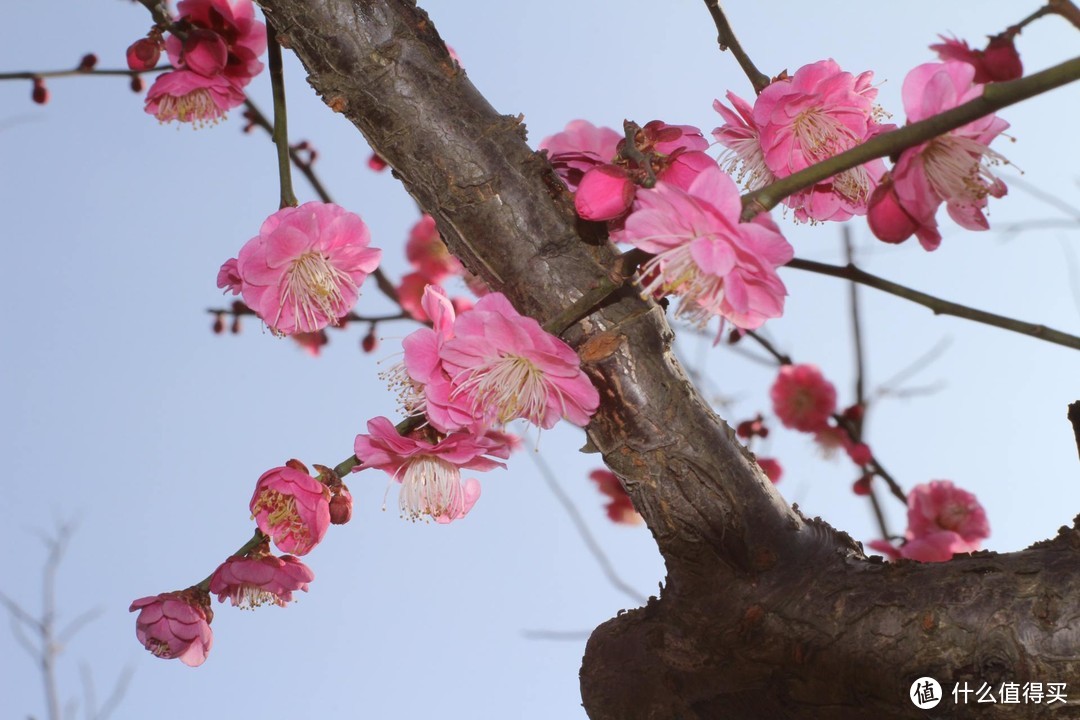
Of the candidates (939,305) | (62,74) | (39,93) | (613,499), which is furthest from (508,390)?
(613,499)

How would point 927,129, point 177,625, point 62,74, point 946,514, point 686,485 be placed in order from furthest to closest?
point 946,514 < point 62,74 < point 177,625 < point 686,485 < point 927,129

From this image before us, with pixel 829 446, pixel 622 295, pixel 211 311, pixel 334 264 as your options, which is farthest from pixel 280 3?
pixel 829 446

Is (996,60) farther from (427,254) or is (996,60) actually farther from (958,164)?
(427,254)

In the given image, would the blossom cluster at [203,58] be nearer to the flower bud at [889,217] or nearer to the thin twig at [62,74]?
the thin twig at [62,74]

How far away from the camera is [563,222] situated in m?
0.99

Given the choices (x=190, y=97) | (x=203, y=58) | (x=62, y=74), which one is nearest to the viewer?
(x=203, y=58)

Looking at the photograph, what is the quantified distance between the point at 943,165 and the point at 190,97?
1.13 m

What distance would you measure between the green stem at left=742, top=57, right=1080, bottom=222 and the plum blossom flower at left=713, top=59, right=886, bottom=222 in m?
0.38

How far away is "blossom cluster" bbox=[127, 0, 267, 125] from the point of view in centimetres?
133

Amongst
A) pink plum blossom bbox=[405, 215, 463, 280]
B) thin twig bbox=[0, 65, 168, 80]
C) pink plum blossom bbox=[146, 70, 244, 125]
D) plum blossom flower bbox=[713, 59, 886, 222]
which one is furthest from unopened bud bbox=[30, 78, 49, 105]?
plum blossom flower bbox=[713, 59, 886, 222]

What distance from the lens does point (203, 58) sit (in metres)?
1.33

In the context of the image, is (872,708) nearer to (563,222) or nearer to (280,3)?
(563,222)

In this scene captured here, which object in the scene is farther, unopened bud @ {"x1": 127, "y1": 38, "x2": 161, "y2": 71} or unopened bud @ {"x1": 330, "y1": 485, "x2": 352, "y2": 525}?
unopened bud @ {"x1": 127, "y1": 38, "x2": 161, "y2": 71}

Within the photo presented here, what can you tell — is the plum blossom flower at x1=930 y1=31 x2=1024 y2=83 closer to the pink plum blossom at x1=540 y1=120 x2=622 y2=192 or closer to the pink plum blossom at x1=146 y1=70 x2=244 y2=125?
the pink plum blossom at x1=540 y1=120 x2=622 y2=192
